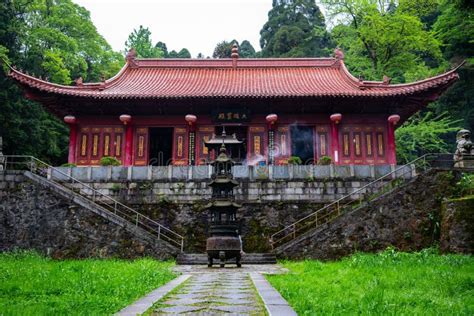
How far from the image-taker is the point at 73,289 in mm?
6836

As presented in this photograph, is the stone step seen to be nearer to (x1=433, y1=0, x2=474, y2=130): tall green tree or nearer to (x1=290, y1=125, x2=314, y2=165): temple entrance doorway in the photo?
(x1=290, y1=125, x2=314, y2=165): temple entrance doorway

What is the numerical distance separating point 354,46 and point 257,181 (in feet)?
53.3

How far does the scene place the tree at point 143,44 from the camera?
5297cm

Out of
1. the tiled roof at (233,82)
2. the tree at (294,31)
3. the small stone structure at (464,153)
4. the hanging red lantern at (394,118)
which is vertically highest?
the tree at (294,31)

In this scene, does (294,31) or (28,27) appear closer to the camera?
(28,27)

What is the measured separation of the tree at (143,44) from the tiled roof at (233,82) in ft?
89.3

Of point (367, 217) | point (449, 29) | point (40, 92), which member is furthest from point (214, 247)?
point (449, 29)

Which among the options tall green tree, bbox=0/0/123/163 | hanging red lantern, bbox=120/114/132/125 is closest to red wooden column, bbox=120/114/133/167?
hanging red lantern, bbox=120/114/132/125

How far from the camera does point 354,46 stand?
2938cm

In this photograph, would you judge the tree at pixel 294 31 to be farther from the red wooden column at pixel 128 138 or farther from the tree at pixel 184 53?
the red wooden column at pixel 128 138

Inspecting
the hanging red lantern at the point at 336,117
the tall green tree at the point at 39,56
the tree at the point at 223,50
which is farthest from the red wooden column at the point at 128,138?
the tree at the point at 223,50

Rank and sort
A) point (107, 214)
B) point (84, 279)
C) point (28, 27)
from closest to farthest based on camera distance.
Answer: point (84, 279) → point (107, 214) → point (28, 27)

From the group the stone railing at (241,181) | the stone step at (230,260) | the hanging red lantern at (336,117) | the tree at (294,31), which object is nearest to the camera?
the stone step at (230,260)

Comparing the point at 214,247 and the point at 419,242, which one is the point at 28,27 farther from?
the point at 419,242
